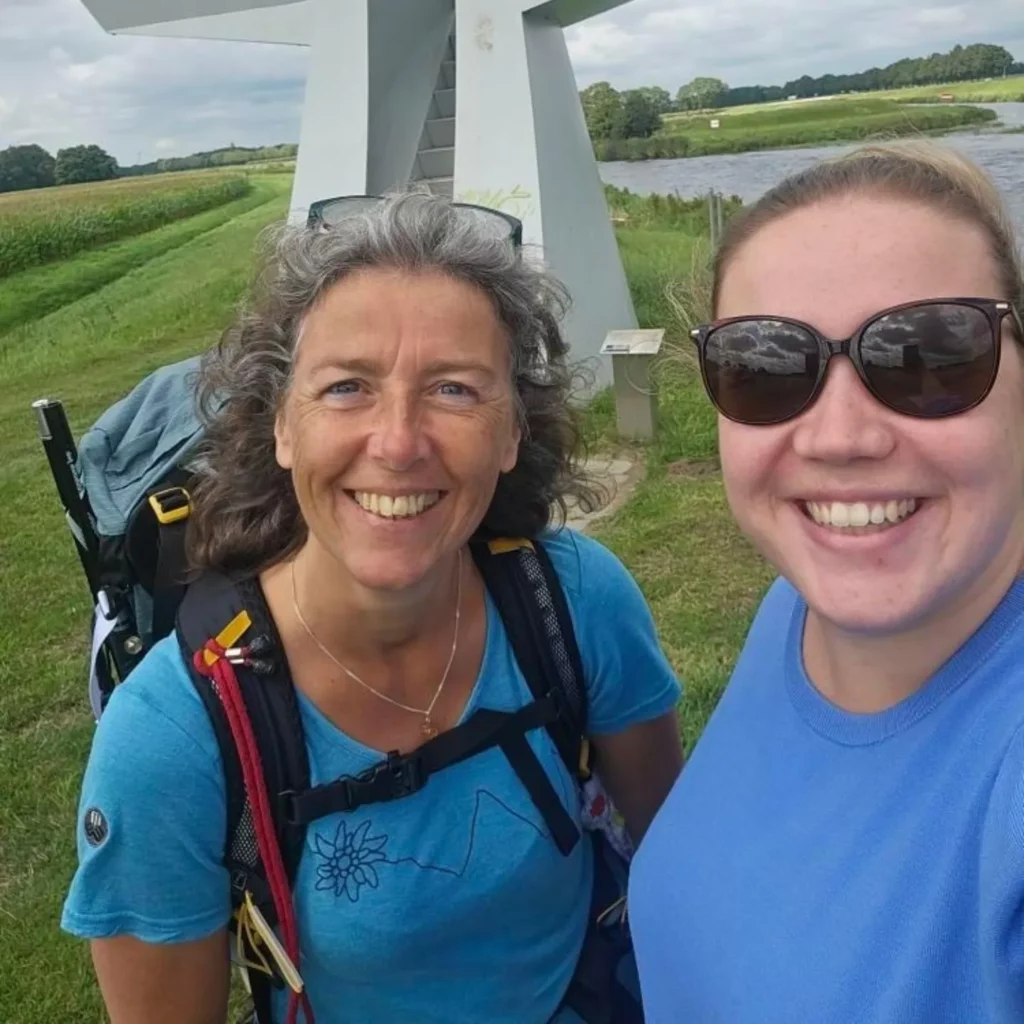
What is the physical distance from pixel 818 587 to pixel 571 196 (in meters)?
7.13

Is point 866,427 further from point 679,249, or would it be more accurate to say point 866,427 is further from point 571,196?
point 679,249

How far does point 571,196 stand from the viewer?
7770 mm

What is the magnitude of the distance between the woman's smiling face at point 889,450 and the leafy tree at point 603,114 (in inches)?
392

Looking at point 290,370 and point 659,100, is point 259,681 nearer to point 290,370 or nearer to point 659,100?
point 290,370

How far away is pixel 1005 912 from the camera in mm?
817

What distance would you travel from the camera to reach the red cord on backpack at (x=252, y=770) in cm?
138

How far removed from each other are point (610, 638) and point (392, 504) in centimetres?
46

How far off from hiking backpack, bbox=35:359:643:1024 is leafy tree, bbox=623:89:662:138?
9170 millimetres

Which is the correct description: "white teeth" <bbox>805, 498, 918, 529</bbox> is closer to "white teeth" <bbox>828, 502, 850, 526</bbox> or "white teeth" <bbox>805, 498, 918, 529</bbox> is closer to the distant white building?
"white teeth" <bbox>828, 502, 850, 526</bbox>

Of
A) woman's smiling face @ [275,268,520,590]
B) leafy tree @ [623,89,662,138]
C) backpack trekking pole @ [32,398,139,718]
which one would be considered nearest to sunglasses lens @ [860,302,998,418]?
woman's smiling face @ [275,268,520,590]

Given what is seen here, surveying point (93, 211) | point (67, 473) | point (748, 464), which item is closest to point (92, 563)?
point (67, 473)

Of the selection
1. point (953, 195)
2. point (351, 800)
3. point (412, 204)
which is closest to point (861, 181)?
point (953, 195)

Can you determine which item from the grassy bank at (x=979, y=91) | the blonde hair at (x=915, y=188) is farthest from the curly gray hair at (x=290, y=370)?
the grassy bank at (x=979, y=91)

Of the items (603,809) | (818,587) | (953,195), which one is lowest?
(603,809)
